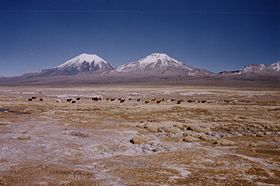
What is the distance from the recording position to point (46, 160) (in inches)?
736

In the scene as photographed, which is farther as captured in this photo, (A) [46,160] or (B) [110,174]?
(A) [46,160]

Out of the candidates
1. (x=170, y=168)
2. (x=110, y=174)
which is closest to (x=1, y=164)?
(x=110, y=174)

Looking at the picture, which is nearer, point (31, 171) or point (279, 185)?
point (279, 185)

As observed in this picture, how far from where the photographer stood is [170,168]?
17531 millimetres

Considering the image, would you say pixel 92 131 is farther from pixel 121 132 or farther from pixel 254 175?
pixel 254 175

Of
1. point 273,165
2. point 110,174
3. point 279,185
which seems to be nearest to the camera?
point 279,185

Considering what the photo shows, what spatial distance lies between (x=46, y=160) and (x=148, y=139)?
9.39 meters

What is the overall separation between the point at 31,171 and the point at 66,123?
1826 centimetres

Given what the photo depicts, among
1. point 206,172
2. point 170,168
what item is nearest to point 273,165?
point 206,172

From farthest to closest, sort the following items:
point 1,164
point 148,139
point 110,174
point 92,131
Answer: point 92,131 < point 148,139 < point 1,164 < point 110,174

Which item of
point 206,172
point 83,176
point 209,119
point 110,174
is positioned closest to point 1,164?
point 83,176

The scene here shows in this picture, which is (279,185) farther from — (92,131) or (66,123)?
(66,123)

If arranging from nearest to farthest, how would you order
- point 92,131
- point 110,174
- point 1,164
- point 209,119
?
point 110,174 → point 1,164 → point 92,131 → point 209,119

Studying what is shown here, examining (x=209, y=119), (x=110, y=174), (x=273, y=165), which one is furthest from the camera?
(x=209, y=119)
